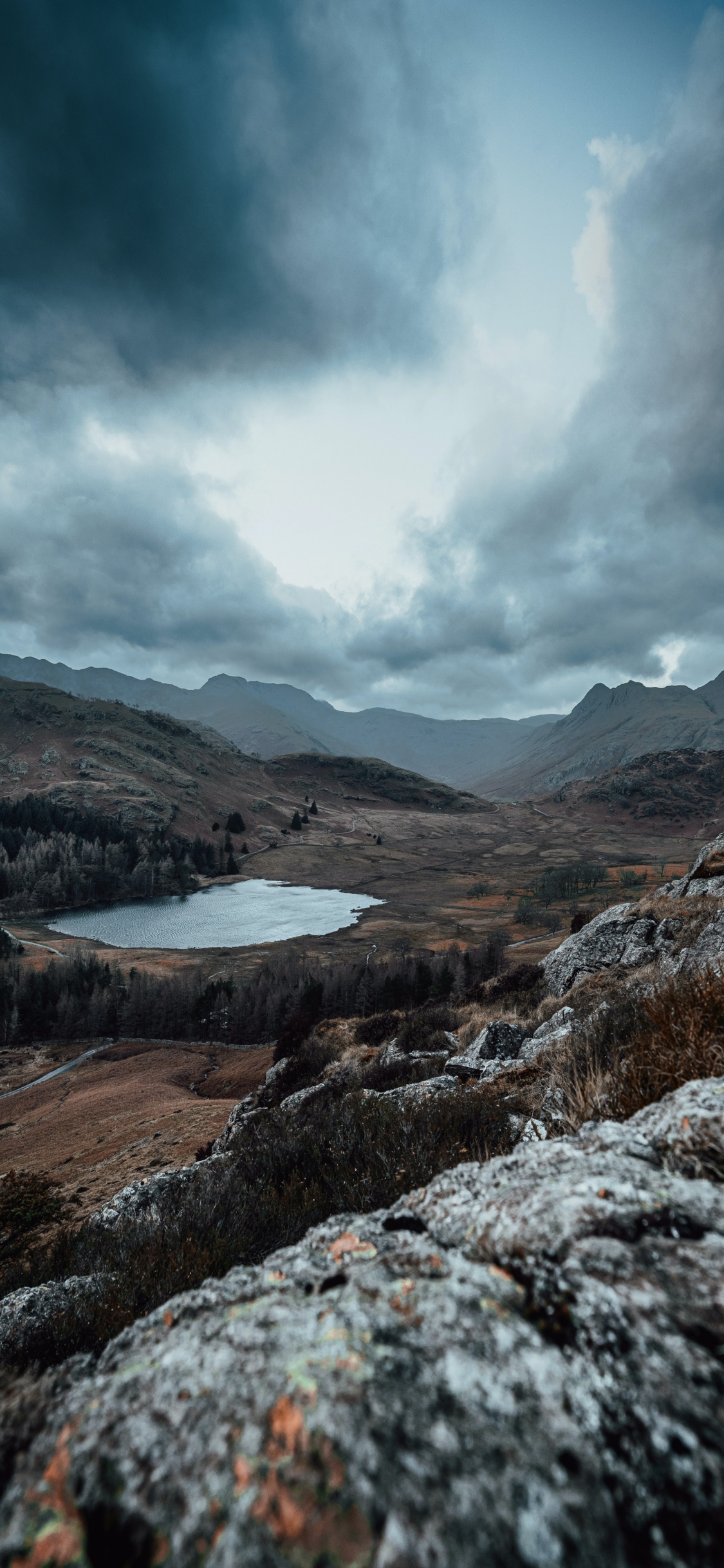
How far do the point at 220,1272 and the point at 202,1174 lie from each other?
14.6ft

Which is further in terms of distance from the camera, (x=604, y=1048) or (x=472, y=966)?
(x=472, y=966)

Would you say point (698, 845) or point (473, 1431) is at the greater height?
point (473, 1431)

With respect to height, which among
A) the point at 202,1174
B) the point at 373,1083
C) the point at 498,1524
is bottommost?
the point at 373,1083

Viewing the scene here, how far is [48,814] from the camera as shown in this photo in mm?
160375

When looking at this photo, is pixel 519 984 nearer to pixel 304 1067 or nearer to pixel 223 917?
pixel 304 1067

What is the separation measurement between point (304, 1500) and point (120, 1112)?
111ft

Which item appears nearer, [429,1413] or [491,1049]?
[429,1413]

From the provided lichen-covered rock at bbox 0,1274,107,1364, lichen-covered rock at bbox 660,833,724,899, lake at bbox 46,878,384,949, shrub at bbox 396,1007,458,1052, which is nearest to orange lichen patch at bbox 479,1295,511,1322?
lichen-covered rock at bbox 0,1274,107,1364

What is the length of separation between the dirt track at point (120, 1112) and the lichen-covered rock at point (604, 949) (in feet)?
46.6

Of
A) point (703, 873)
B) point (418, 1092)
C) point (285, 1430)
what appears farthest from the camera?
point (703, 873)

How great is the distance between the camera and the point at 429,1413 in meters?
1.79

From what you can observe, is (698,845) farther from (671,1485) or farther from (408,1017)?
(671,1485)

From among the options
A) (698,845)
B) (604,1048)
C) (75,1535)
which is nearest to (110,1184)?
(604,1048)

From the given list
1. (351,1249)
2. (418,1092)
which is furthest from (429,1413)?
(418,1092)
